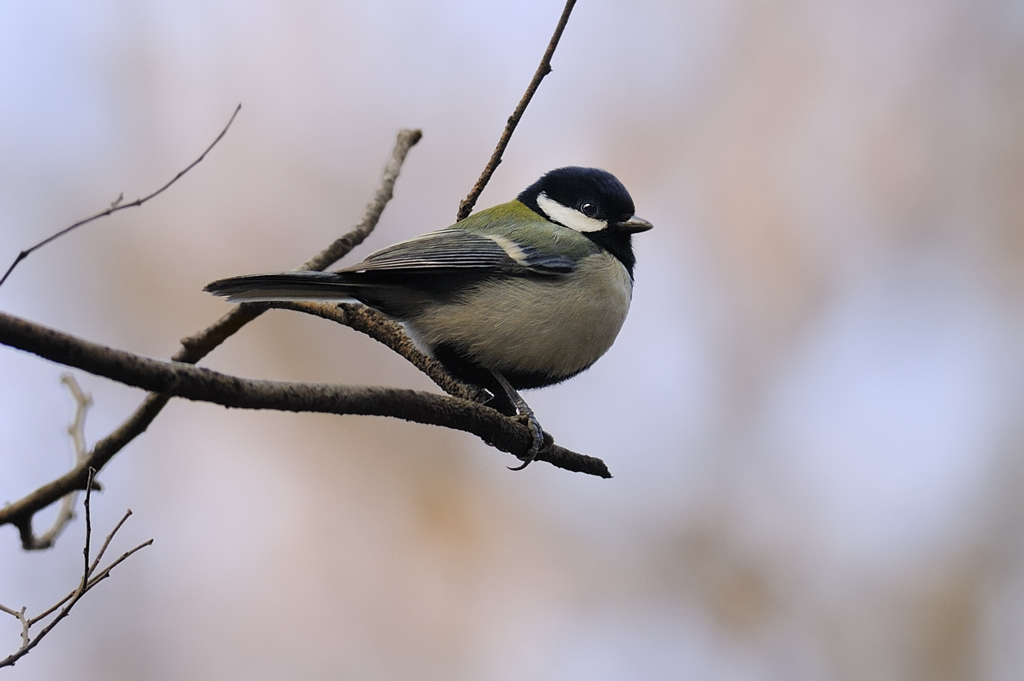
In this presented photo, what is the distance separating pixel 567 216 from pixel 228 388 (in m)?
2.13

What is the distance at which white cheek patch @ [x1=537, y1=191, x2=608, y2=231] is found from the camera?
3223 millimetres

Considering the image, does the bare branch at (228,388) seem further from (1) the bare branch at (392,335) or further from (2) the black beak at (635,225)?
(2) the black beak at (635,225)

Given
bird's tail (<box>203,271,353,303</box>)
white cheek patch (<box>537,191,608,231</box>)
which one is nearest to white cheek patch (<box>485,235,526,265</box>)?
white cheek patch (<box>537,191,608,231</box>)

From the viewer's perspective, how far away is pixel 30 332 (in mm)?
1131

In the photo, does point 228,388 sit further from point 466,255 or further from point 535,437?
point 466,255

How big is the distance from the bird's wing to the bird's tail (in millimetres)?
138

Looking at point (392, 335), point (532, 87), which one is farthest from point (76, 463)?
point (532, 87)

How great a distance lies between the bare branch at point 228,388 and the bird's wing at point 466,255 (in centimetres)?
78

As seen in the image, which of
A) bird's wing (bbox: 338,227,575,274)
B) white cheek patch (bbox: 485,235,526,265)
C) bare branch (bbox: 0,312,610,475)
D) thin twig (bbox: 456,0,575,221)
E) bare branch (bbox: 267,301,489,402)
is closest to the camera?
bare branch (bbox: 0,312,610,475)

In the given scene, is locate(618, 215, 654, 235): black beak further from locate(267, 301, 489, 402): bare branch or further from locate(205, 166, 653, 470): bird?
locate(267, 301, 489, 402): bare branch

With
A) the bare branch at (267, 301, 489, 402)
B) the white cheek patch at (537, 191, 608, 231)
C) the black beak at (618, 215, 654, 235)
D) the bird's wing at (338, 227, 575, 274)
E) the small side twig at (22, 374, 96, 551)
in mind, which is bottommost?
the small side twig at (22, 374, 96, 551)

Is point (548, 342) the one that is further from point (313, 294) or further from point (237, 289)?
point (237, 289)

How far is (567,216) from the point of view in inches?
130

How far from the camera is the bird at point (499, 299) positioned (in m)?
2.65
